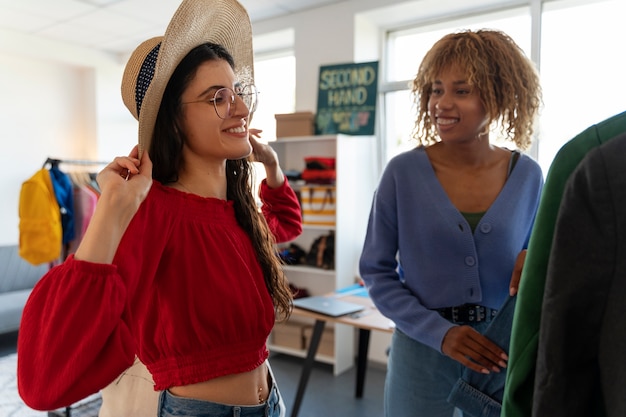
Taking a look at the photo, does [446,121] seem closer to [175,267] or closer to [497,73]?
[497,73]

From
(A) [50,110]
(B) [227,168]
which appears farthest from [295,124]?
(A) [50,110]

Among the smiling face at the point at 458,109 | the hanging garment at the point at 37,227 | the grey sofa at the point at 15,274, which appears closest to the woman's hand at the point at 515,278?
the smiling face at the point at 458,109

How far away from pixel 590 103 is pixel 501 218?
2609mm

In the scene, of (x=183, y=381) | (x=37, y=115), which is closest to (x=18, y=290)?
(x=37, y=115)

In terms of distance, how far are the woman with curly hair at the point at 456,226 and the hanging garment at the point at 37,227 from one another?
3.36 m

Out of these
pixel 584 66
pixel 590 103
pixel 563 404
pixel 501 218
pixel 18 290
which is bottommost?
pixel 18 290

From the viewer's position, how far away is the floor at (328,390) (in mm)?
3176

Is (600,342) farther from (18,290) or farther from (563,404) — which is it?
(18,290)

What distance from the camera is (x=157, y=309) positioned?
971mm

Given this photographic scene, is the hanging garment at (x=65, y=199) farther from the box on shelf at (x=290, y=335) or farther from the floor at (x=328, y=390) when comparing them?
the box on shelf at (x=290, y=335)

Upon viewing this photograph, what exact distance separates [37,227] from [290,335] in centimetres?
221

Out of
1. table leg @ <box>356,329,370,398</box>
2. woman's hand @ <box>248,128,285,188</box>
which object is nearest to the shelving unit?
table leg @ <box>356,329,370,398</box>

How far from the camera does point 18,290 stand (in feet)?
16.2

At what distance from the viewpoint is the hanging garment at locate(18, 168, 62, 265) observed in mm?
3873
